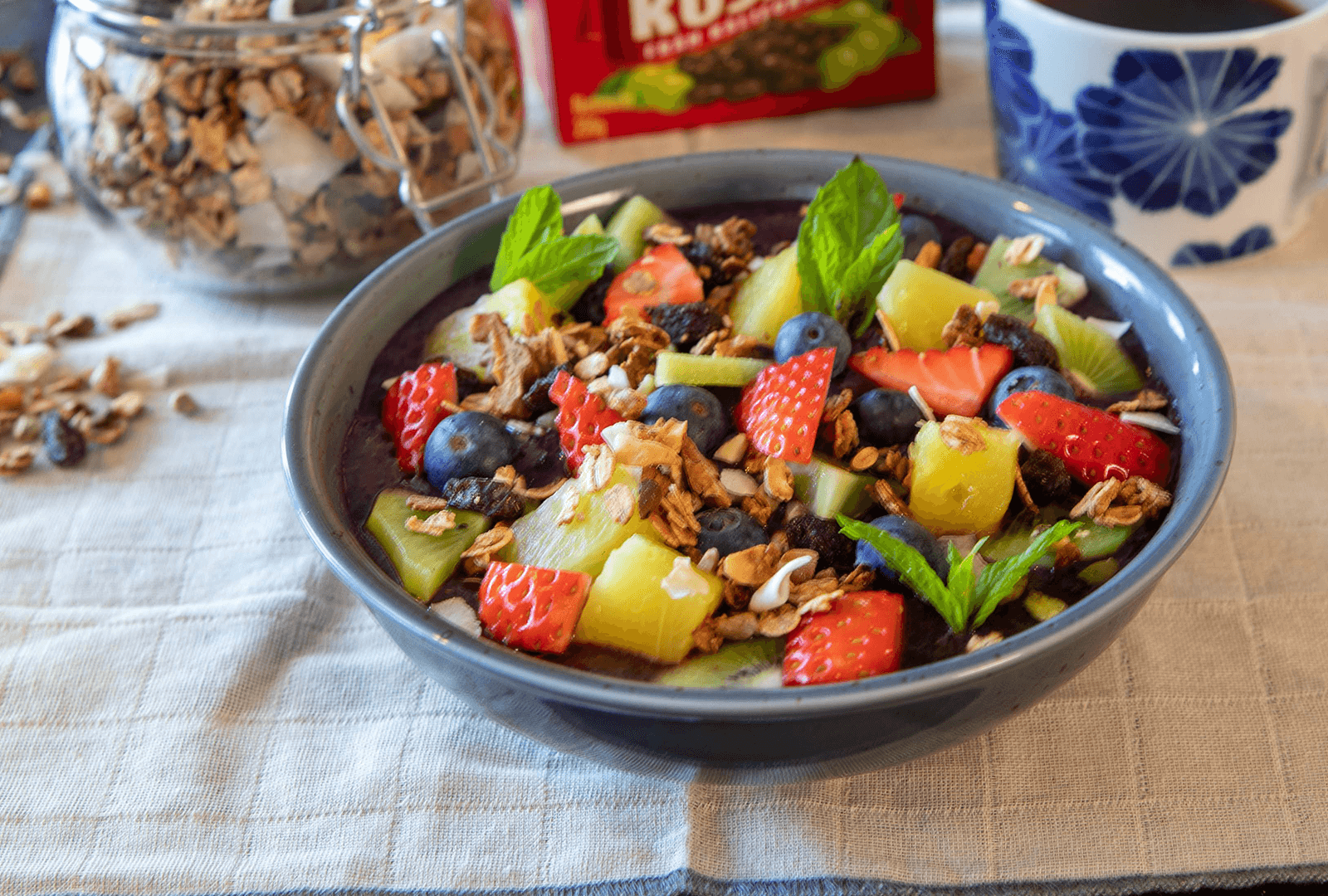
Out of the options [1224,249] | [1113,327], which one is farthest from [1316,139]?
[1113,327]

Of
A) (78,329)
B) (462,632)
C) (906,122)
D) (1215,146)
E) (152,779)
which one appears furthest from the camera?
(906,122)

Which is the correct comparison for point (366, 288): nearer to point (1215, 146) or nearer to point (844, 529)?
point (844, 529)

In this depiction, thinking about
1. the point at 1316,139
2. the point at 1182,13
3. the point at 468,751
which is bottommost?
the point at 468,751

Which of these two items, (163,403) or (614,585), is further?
(163,403)

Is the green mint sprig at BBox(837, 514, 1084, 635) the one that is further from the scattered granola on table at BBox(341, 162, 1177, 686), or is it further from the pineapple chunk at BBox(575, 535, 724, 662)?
the pineapple chunk at BBox(575, 535, 724, 662)

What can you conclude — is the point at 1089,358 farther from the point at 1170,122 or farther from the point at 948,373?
the point at 1170,122

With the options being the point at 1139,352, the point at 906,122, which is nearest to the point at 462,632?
the point at 1139,352

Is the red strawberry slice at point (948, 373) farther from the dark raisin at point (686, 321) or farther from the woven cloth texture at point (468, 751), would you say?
the woven cloth texture at point (468, 751)

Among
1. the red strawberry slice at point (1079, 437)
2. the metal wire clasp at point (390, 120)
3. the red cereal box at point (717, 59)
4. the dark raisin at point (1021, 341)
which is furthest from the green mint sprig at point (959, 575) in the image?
the red cereal box at point (717, 59)
